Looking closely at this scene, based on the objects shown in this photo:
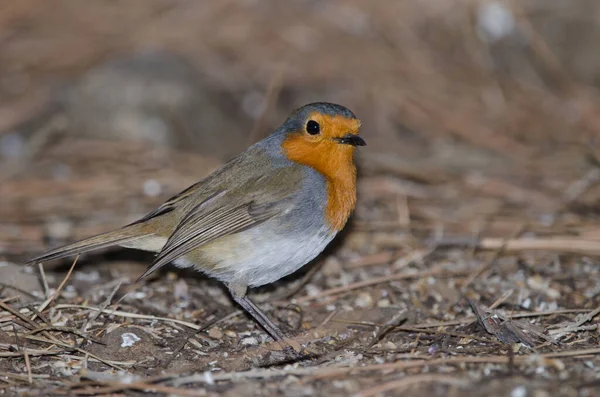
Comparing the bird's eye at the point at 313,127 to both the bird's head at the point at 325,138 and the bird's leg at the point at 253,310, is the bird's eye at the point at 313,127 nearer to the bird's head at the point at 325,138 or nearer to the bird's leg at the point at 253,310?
the bird's head at the point at 325,138

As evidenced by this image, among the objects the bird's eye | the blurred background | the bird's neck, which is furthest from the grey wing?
the blurred background

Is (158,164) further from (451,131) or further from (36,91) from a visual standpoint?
(451,131)

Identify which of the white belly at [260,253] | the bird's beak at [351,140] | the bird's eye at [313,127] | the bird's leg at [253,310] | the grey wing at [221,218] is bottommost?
the bird's leg at [253,310]

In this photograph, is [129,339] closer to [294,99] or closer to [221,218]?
[221,218]

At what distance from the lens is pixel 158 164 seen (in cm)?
618

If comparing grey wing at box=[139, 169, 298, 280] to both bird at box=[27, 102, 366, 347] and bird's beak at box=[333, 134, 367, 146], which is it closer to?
bird at box=[27, 102, 366, 347]

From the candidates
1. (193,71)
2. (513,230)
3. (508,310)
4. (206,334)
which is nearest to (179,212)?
(206,334)

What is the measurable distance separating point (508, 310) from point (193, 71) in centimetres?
394

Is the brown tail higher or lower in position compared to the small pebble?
higher

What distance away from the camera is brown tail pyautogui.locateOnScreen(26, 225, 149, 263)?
4.13m

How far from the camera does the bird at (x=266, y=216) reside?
411cm

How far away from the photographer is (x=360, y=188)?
232 inches

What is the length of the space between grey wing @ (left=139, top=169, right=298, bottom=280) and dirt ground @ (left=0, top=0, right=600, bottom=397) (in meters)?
0.38

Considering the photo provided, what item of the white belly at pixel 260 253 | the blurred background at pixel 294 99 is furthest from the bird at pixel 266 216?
the blurred background at pixel 294 99
